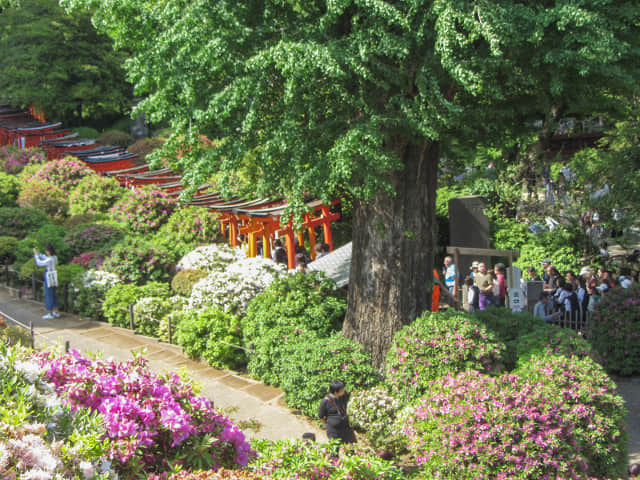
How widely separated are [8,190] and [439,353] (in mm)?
22100

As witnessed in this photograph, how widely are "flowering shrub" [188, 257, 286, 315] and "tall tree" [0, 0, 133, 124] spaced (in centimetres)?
2951

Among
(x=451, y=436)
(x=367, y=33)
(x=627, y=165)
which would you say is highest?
(x=367, y=33)

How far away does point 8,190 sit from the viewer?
958 inches

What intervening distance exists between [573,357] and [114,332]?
9.45m

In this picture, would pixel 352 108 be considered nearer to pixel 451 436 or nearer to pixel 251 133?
pixel 251 133

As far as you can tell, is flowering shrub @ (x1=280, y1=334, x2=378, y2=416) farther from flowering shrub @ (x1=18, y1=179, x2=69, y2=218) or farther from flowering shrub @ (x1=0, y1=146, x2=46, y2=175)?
flowering shrub @ (x1=0, y1=146, x2=46, y2=175)

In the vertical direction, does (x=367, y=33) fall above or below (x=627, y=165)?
above

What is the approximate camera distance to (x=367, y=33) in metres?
8.09

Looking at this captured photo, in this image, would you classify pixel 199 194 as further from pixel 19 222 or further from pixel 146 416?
pixel 146 416

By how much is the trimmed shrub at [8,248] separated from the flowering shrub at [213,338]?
27.3 ft

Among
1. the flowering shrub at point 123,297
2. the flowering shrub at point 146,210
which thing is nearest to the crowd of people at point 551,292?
the flowering shrub at point 123,297

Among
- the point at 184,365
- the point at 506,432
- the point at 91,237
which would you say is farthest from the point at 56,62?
the point at 506,432

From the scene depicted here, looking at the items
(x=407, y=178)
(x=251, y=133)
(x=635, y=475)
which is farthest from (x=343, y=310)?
(x=635, y=475)

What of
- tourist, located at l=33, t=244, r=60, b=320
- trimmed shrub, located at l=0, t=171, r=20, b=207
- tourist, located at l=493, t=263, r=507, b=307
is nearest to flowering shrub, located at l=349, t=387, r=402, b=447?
tourist, located at l=493, t=263, r=507, b=307
